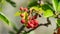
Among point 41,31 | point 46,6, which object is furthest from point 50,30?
point 46,6

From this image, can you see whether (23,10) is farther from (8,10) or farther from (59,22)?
(8,10)

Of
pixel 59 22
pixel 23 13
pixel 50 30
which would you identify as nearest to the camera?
pixel 59 22

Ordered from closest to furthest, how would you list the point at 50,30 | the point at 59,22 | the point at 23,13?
the point at 59,22 → the point at 23,13 → the point at 50,30

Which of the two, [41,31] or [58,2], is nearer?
[58,2]

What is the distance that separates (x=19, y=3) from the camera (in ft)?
3.84

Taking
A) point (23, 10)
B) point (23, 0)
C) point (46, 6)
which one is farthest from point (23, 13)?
point (23, 0)

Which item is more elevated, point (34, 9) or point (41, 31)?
point (34, 9)

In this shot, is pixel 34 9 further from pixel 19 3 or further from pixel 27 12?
pixel 19 3

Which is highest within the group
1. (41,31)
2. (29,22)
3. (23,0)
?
(23,0)

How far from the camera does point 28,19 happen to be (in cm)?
82

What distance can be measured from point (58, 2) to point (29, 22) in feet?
0.65

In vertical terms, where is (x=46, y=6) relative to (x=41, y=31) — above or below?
above

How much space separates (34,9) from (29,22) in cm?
7

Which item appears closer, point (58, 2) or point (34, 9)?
point (58, 2)
